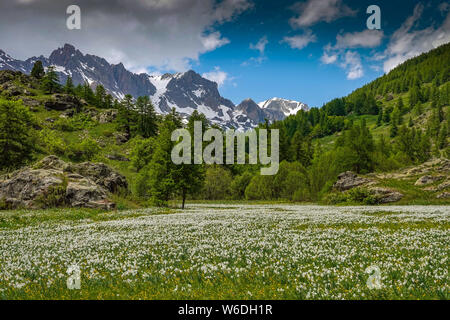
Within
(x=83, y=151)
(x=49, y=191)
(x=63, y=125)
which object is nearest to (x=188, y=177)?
(x=49, y=191)

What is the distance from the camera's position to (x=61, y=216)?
24.9m

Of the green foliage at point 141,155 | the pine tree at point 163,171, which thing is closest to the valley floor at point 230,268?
the pine tree at point 163,171

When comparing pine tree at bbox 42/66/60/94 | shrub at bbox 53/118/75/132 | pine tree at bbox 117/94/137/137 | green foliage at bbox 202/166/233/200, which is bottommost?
green foliage at bbox 202/166/233/200

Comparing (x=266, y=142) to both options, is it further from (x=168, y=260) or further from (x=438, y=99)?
(x=438, y=99)

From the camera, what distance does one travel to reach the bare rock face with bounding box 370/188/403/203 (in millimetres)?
41844

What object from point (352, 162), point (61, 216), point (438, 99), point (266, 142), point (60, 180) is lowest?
point (61, 216)

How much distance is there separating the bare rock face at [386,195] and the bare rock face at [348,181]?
232 inches

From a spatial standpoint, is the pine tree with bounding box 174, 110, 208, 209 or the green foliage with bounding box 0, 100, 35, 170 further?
the green foliage with bounding box 0, 100, 35, 170

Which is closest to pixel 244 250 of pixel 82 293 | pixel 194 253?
pixel 194 253

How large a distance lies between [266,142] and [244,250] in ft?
356

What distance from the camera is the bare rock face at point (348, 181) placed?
5061 centimetres

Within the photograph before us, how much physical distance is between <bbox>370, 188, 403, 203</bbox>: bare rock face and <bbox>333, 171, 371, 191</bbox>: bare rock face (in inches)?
232

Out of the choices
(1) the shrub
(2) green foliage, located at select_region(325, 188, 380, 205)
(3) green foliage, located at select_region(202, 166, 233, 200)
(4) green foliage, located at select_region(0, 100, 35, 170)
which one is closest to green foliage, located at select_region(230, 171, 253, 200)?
(3) green foliage, located at select_region(202, 166, 233, 200)

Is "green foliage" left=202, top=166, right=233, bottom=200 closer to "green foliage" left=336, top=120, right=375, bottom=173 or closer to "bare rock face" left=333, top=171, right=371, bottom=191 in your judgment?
"green foliage" left=336, top=120, right=375, bottom=173
